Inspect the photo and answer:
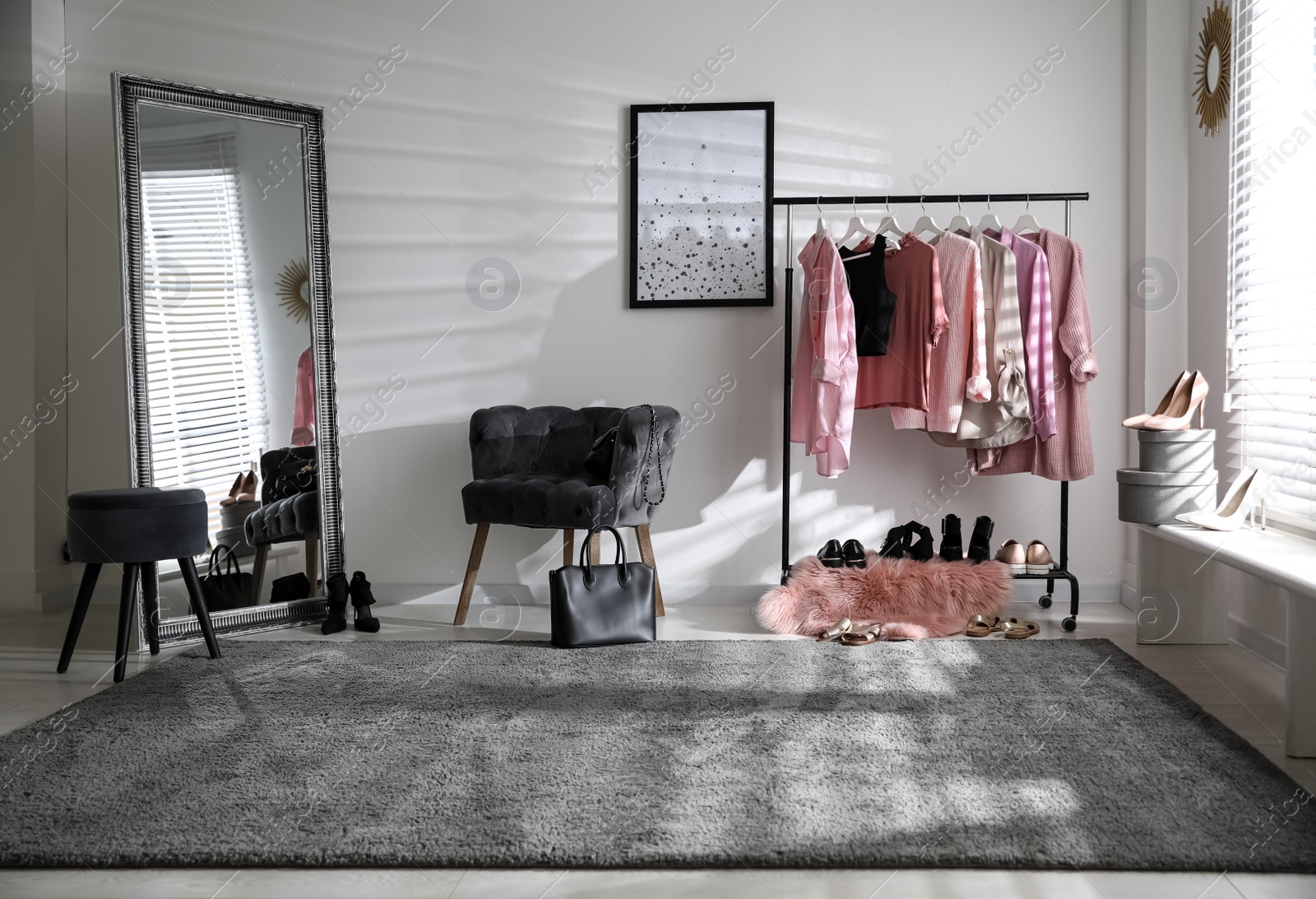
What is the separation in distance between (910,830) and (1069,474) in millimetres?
2183

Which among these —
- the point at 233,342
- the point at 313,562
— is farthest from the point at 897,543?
the point at 233,342

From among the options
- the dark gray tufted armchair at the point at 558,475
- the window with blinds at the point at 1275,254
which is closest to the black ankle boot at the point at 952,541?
the window with blinds at the point at 1275,254

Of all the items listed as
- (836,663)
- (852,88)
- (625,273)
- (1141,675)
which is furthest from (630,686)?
(852,88)

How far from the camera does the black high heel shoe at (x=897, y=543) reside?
143 inches

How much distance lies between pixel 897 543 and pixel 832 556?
11.3 inches

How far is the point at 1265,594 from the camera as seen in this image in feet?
9.74

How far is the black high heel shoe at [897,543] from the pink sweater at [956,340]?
42 centimetres

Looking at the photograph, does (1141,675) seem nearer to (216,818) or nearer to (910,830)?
(910,830)

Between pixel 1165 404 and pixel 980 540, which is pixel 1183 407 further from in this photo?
pixel 980 540

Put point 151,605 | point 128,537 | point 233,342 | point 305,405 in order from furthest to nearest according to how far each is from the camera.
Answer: point 305,405 → point 233,342 → point 151,605 → point 128,537

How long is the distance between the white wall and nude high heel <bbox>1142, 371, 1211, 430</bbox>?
70cm

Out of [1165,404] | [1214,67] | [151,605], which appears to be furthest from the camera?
[1214,67]

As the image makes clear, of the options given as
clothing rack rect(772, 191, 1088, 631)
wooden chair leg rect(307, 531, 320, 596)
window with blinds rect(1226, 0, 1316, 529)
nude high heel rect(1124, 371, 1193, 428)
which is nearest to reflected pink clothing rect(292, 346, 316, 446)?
wooden chair leg rect(307, 531, 320, 596)

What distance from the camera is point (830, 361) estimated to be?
136 inches
